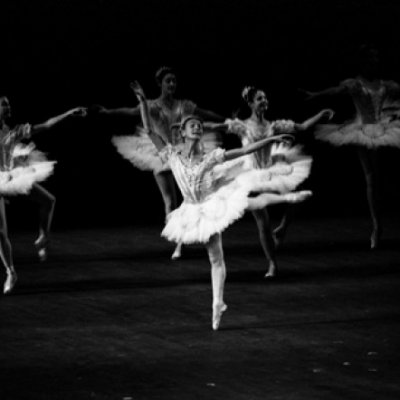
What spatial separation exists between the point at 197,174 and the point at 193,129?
10.0 inches

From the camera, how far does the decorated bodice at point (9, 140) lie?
26.6 feet

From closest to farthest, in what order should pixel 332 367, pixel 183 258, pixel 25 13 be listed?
pixel 332 367
pixel 183 258
pixel 25 13

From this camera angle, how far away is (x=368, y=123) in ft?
31.7

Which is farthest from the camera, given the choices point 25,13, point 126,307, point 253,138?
point 25,13

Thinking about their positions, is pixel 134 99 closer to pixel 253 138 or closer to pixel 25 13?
pixel 25 13

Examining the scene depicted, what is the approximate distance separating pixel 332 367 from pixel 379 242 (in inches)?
156

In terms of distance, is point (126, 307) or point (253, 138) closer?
point (126, 307)

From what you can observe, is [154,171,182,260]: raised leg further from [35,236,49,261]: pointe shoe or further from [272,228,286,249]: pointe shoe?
[35,236,49,261]: pointe shoe

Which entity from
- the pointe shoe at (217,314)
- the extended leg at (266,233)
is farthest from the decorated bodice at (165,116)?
the pointe shoe at (217,314)

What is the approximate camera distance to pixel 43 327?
6.81 m

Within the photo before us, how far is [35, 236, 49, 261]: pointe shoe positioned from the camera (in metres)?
8.98

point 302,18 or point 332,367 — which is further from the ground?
point 302,18

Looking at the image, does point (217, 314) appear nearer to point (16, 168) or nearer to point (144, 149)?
point (16, 168)

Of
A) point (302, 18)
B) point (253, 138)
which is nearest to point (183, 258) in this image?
point (253, 138)
